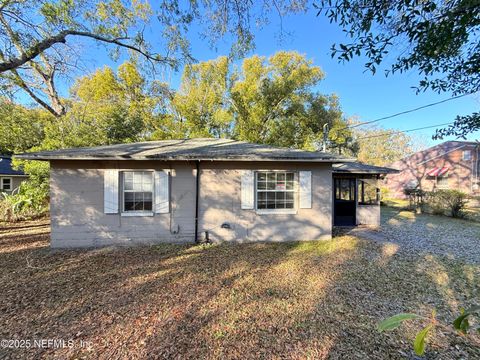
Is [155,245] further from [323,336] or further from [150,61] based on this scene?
[150,61]

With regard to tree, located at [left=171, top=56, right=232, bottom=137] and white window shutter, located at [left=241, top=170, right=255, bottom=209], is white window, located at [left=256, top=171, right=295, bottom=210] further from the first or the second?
tree, located at [left=171, top=56, right=232, bottom=137]

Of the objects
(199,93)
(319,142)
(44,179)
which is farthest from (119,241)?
(319,142)

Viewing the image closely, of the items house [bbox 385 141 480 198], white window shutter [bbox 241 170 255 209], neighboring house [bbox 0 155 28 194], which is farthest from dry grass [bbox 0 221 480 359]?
house [bbox 385 141 480 198]

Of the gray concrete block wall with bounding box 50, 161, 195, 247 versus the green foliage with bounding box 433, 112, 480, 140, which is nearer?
the green foliage with bounding box 433, 112, 480, 140

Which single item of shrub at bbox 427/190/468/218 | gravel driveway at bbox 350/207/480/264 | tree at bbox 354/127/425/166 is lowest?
gravel driveway at bbox 350/207/480/264

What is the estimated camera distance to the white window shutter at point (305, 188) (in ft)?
23.3

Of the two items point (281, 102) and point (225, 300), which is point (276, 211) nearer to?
point (225, 300)

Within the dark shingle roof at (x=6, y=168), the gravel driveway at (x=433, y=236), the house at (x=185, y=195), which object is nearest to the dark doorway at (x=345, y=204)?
the gravel driveway at (x=433, y=236)

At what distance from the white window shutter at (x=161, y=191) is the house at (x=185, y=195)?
0.03m

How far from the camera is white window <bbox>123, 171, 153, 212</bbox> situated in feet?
22.1

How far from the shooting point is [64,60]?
7359 millimetres

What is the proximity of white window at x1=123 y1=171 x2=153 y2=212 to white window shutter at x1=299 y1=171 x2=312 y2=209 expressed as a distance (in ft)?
14.8

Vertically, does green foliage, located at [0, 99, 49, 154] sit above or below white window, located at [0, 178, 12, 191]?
above

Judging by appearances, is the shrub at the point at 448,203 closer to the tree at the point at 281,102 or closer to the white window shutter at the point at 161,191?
the tree at the point at 281,102
